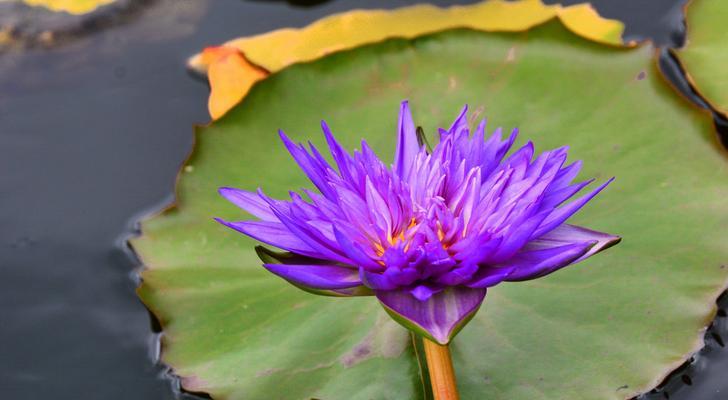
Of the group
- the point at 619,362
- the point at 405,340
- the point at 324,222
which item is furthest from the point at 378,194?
the point at 619,362

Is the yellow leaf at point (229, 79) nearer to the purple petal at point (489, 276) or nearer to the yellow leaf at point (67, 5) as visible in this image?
the yellow leaf at point (67, 5)

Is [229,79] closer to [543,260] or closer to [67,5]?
[67,5]

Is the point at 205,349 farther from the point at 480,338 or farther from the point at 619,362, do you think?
the point at 619,362

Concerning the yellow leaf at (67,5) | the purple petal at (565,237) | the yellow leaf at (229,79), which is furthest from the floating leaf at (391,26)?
the purple petal at (565,237)

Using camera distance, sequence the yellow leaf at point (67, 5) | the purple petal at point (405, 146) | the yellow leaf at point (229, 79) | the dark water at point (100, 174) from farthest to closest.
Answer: the yellow leaf at point (67, 5) < the yellow leaf at point (229, 79) < the dark water at point (100, 174) < the purple petal at point (405, 146)

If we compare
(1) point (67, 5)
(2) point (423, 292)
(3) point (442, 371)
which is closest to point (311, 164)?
(2) point (423, 292)
